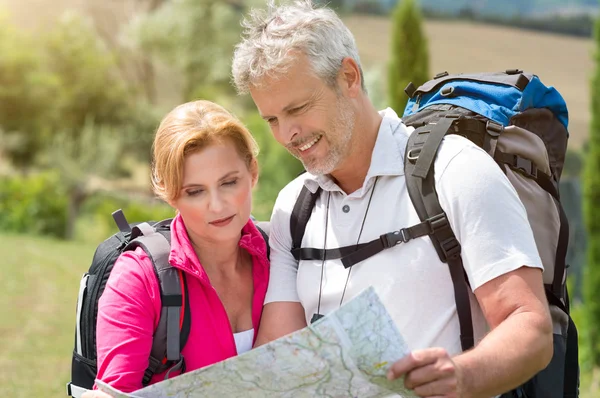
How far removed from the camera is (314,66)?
80.0 inches

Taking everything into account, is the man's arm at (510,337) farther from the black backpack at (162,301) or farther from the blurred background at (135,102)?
the blurred background at (135,102)

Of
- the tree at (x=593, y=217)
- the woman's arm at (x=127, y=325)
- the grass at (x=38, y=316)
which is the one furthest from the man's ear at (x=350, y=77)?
the grass at (x=38, y=316)

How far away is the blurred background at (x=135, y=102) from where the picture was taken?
339 inches

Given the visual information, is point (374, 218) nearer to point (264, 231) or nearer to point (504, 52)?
point (264, 231)

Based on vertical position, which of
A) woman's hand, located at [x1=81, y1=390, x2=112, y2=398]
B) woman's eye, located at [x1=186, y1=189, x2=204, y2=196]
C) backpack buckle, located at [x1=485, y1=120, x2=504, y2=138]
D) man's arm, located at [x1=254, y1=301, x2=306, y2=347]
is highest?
woman's eye, located at [x1=186, y1=189, x2=204, y2=196]

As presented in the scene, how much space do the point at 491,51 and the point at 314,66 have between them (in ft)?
65.8

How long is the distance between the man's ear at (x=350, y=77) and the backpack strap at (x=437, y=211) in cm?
28

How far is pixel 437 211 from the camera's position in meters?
1.85

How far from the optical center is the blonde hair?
2.10 m

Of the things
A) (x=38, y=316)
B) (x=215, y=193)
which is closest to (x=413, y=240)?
(x=215, y=193)

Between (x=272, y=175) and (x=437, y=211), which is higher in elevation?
(x=272, y=175)

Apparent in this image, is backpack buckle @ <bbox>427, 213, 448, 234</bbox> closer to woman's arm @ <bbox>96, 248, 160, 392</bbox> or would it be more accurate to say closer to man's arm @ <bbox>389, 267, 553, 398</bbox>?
man's arm @ <bbox>389, 267, 553, 398</bbox>

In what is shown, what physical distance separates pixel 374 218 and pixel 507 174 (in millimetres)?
365

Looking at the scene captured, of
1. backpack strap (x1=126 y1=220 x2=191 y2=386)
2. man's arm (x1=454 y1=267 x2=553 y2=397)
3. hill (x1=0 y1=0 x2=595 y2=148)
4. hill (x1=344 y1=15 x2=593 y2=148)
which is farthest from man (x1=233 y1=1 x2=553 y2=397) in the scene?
hill (x1=344 y1=15 x2=593 y2=148)
